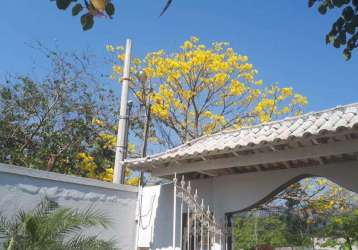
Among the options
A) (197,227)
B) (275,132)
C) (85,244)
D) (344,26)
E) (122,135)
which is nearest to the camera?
(344,26)

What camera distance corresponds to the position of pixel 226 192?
661 cm

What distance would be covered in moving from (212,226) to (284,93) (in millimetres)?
9766

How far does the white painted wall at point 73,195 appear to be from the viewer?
5.14m

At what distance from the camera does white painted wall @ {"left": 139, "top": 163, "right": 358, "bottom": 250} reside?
6.05m

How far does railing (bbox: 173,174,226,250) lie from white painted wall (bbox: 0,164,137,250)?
33.2 inches

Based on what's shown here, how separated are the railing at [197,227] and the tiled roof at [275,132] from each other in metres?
0.49

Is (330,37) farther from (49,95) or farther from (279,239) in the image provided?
(279,239)

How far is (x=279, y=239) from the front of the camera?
1708 centimetres

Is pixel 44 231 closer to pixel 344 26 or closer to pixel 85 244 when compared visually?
pixel 85 244

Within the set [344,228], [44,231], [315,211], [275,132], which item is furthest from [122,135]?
[315,211]

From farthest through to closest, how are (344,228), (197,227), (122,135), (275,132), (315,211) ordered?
1. (315,211)
2. (344,228)
3. (122,135)
4. (197,227)
5. (275,132)

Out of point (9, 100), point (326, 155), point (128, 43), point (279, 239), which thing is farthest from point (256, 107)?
point (326, 155)

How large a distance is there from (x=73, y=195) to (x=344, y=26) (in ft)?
13.9

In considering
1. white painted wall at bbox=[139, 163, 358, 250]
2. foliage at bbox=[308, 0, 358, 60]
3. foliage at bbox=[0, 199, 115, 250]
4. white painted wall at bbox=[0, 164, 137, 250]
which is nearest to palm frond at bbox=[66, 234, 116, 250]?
foliage at bbox=[0, 199, 115, 250]
